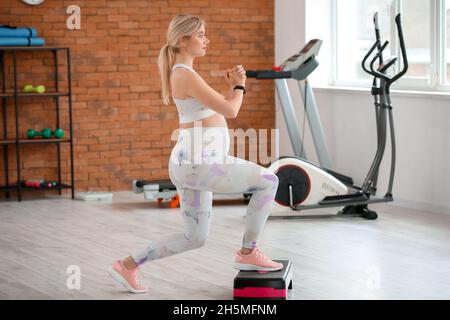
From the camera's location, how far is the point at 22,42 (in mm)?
8016

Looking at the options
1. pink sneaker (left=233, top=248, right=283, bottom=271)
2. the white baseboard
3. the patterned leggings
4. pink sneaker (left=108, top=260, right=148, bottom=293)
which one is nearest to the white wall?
the white baseboard

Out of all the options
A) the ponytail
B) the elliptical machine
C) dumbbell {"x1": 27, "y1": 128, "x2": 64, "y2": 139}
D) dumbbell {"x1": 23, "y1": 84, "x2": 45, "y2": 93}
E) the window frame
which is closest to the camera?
the ponytail

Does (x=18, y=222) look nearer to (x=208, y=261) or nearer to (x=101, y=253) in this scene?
(x=101, y=253)

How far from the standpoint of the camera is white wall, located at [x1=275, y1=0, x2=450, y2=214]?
280 inches

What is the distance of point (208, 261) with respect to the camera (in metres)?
5.48

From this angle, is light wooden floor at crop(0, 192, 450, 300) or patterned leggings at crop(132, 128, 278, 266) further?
light wooden floor at crop(0, 192, 450, 300)

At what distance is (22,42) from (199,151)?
14.0 ft

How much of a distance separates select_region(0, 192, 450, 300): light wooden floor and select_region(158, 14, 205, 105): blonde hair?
3.85 ft

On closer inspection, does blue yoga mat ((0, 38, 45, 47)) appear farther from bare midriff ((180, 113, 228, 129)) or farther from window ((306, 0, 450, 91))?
bare midriff ((180, 113, 228, 129))

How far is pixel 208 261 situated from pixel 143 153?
3530mm

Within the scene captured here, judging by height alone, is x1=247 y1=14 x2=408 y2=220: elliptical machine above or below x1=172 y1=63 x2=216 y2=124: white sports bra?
below

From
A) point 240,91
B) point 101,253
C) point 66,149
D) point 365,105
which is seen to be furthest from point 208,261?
point 66,149

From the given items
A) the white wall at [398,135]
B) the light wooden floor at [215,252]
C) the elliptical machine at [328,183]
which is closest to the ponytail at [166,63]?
the light wooden floor at [215,252]

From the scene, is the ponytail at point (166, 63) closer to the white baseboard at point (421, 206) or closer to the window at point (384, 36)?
the white baseboard at point (421, 206)
